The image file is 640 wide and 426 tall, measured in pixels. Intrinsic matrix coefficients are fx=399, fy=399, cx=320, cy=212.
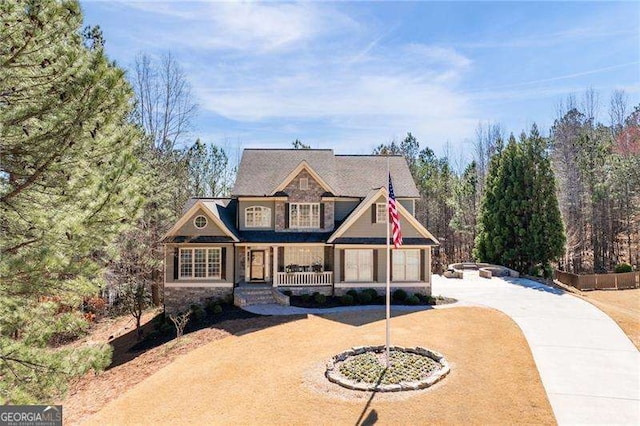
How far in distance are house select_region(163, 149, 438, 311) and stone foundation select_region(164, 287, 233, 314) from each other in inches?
2.3

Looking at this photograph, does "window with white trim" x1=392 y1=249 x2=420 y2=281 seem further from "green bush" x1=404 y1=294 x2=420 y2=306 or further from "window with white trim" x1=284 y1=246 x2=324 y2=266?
"window with white trim" x1=284 y1=246 x2=324 y2=266

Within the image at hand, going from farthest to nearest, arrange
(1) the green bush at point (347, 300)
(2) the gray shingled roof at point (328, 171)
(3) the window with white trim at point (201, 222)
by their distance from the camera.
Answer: (2) the gray shingled roof at point (328, 171) < (3) the window with white trim at point (201, 222) < (1) the green bush at point (347, 300)

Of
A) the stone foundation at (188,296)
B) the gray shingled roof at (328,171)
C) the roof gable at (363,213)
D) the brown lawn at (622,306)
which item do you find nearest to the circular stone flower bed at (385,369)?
the brown lawn at (622,306)

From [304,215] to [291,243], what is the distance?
7.63ft

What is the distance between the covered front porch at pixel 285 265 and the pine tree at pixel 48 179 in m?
15.2

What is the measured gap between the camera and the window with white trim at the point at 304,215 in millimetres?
25594

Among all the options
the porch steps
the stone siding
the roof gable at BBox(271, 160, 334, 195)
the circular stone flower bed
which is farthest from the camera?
the stone siding

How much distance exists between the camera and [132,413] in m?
11.2

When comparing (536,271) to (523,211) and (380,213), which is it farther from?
(380,213)

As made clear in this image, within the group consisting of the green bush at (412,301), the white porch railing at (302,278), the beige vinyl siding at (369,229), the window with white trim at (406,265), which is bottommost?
the green bush at (412,301)

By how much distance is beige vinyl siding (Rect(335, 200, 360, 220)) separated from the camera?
26562 millimetres

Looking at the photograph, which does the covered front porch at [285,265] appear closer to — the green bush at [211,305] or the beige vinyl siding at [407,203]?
the green bush at [211,305]

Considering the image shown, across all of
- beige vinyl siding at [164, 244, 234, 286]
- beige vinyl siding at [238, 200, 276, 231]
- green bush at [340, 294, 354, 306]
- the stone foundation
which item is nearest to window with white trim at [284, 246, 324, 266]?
beige vinyl siding at [238, 200, 276, 231]

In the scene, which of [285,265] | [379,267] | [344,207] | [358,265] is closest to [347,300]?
[358,265]
